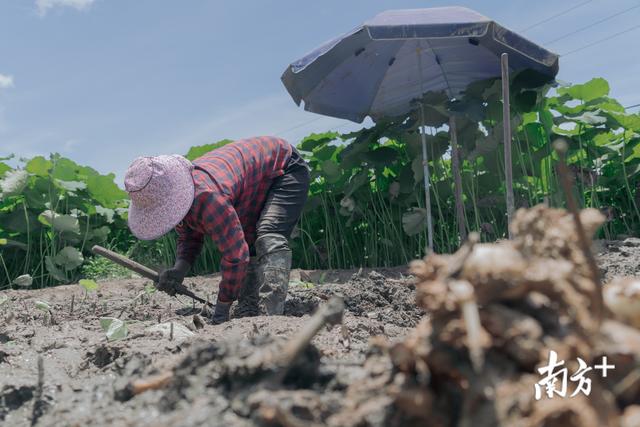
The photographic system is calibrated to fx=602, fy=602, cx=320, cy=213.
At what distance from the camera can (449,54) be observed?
18.5 ft

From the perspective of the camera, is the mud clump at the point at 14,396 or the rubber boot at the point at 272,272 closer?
the mud clump at the point at 14,396

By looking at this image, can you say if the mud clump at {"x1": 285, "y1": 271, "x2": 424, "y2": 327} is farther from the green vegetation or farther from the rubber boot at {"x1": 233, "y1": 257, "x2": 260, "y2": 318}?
the green vegetation

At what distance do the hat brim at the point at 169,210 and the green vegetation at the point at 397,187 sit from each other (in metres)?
2.63

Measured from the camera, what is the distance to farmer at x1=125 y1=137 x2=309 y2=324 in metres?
2.82

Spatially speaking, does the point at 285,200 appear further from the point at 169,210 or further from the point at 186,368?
the point at 186,368

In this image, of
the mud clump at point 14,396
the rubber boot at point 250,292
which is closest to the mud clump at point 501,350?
the mud clump at point 14,396

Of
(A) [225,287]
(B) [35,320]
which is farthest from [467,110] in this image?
(B) [35,320]

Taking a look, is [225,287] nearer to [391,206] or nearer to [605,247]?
[605,247]

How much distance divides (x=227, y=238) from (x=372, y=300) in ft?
3.47

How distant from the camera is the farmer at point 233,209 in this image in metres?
2.82

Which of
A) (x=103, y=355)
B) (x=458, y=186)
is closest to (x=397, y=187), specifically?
(x=458, y=186)

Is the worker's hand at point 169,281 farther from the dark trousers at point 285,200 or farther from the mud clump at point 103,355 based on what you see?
the mud clump at point 103,355

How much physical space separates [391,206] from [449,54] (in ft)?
5.58

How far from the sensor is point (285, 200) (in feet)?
11.7
